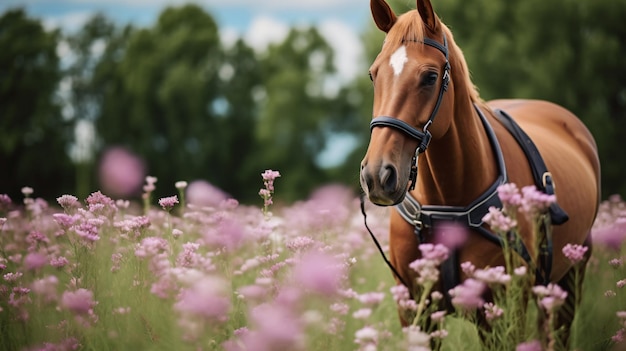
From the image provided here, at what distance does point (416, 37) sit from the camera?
3.29 meters

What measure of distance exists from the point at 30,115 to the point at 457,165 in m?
30.0

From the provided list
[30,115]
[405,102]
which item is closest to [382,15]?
[405,102]

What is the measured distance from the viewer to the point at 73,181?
29.7 meters

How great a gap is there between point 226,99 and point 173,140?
3.67m

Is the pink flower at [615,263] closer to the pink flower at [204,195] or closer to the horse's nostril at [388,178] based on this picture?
the horse's nostril at [388,178]

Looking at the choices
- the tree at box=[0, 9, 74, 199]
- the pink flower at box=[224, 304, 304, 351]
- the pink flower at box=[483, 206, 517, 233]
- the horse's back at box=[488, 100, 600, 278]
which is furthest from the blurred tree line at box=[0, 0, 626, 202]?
the pink flower at box=[224, 304, 304, 351]

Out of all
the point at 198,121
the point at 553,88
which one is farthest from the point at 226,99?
the point at 553,88

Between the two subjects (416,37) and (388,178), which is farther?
(416,37)

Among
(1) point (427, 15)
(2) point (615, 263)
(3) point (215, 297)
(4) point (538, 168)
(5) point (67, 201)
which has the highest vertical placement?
(1) point (427, 15)

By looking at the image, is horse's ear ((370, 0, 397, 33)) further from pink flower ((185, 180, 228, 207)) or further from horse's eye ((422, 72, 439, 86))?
pink flower ((185, 180, 228, 207))

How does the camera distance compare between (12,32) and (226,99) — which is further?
(226,99)

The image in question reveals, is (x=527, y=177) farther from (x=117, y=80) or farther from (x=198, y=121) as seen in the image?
(x=117, y=80)

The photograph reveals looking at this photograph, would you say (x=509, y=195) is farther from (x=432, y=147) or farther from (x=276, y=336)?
(x=276, y=336)

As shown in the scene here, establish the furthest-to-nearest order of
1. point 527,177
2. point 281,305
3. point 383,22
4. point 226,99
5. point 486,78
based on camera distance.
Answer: point 226,99 < point 486,78 < point 527,177 < point 383,22 < point 281,305
